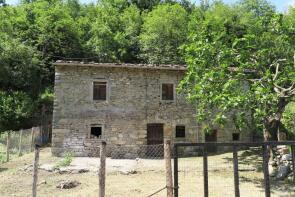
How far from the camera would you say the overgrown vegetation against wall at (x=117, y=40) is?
12.8 m

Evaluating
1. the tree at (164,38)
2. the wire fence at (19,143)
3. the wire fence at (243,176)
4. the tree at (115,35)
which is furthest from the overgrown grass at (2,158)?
the tree at (164,38)

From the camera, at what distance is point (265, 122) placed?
1285 centimetres

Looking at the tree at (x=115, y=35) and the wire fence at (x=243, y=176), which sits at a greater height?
the tree at (x=115, y=35)

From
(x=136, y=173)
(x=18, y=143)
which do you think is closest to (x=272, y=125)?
(x=136, y=173)

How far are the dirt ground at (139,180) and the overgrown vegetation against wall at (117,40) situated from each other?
7.70 feet

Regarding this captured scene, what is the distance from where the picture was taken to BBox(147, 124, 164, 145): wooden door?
18578 millimetres

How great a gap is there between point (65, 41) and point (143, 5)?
641 inches

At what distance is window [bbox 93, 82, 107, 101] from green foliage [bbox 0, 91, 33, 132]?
6317 mm

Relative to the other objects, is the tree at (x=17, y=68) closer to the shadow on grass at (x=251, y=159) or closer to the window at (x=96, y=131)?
the window at (x=96, y=131)

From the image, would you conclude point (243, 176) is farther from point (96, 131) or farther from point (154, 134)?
point (96, 131)

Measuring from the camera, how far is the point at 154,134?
61.1ft

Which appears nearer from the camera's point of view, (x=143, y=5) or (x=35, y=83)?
(x=35, y=83)

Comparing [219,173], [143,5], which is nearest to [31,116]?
[219,173]

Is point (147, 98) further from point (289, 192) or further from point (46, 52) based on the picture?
point (46, 52)
